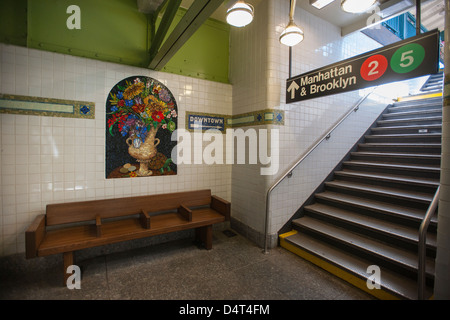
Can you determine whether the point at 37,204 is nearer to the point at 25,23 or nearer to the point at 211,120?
the point at 25,23

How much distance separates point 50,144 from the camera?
109 inches

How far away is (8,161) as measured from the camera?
255 cm

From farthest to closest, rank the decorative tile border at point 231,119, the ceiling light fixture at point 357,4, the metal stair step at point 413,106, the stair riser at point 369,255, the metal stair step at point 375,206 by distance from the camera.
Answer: the metal stair step at point 413,106 → the decorative tile border at point 231,119 → the metal stair step at point 375,206 → the stair riser at point 369,255 → the ceiling light fixture at point 357,4

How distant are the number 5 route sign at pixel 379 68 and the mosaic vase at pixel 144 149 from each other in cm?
227

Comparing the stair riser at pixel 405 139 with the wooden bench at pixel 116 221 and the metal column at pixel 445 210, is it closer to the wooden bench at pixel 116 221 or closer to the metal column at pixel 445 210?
the metal column at pixel 445 210

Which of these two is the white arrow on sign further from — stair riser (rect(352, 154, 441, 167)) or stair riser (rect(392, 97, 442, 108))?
stair riser (rect(392, 97, 442, 108))

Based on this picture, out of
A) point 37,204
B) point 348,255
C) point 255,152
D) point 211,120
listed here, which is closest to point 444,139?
point 348,255

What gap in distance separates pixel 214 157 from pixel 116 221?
1873mm

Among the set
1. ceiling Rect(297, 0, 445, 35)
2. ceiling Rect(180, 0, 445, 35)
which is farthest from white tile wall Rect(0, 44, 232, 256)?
ceiling Rect(297, 0, 445, 35)

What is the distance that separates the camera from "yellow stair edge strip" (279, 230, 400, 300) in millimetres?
2224

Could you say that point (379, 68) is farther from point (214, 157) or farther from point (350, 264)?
point (214, 157)

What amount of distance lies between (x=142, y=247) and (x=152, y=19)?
355 centimetres

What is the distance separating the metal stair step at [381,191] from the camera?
117 inches

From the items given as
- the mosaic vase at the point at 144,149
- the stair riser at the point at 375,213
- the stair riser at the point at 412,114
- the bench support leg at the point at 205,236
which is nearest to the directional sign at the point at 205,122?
the mosaic vase at the point at 144,149
